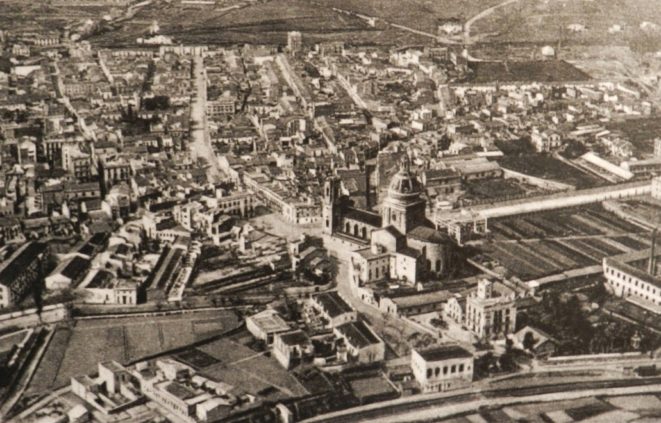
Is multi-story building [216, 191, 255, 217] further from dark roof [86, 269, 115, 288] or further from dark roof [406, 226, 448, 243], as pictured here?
dark roof [406, 226, 448, 243]

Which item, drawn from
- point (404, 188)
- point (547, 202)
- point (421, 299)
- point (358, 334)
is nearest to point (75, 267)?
point (358, 334)

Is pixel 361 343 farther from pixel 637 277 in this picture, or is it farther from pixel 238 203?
pixel 238 203

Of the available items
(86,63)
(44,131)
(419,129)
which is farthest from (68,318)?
(86,63)

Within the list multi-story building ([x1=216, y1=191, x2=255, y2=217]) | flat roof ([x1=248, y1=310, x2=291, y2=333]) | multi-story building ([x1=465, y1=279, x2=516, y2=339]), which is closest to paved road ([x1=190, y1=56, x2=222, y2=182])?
multi-story building ([x1=216, y1=191, x2=255, y2=217])

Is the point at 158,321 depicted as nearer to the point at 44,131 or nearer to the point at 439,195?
the point at 439,195

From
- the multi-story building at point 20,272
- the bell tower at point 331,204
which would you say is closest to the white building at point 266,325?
the bell tower at point 331,204

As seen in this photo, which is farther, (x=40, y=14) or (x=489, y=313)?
(x=40, y=14)
